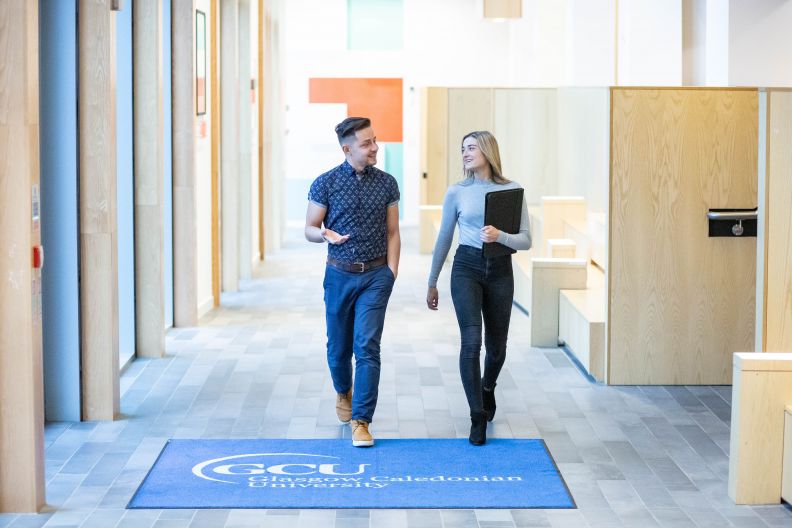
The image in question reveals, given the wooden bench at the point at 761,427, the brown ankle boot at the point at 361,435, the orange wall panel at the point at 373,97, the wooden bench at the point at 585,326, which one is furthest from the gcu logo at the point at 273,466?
the orange wall panel at the point at 373,97

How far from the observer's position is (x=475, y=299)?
6.23 meters

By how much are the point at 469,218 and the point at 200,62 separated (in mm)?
4768

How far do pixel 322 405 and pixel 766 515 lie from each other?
277 centimetres

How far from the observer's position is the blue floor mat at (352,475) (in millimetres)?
5359

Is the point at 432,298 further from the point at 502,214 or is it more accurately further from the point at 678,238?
the point at 678,238

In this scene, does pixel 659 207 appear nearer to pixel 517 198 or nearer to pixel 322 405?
pixel 517 198

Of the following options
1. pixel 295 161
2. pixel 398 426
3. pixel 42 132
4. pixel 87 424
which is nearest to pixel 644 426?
pixel 398 426

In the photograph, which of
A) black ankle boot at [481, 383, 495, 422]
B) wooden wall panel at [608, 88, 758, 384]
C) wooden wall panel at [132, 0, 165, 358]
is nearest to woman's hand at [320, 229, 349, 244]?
black ankle boot at [481, 383, 495, 422]

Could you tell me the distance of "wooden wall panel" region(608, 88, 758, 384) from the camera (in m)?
7.57

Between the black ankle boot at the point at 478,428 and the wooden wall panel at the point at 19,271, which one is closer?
the wooden wall panel at the point at 19,271

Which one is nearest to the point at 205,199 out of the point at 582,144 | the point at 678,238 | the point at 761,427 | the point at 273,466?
the point at 582,144

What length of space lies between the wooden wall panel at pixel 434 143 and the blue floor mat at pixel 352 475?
8915mm

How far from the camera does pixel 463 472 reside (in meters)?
5.79

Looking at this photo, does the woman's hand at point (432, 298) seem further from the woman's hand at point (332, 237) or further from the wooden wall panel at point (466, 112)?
the wooden wall panel at point (466, 112)
